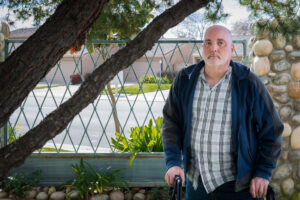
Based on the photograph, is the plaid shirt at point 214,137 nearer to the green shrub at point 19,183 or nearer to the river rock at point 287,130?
the river rock at point 287,130

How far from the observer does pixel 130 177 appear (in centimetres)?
334

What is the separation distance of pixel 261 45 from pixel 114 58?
220 centimetres

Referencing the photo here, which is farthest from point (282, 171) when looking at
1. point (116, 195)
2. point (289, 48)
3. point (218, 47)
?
point (218, 47)

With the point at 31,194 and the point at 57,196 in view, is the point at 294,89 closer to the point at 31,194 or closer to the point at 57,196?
the point at 57,196

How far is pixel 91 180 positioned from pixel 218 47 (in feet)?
7.54

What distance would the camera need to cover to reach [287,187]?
307 cm

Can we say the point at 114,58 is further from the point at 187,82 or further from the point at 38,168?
the point at 38,168

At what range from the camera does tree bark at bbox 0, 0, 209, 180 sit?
4.12 feet

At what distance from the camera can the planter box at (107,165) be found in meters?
3.32

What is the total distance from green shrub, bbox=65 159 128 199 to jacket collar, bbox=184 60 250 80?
1.93m

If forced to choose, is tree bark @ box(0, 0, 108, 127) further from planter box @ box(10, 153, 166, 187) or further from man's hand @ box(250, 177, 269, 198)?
planter box @ box(10, 153, 166, 187)

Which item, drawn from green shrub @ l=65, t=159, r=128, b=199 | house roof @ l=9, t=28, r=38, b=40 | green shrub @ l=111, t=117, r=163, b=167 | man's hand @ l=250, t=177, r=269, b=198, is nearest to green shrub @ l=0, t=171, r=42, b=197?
green shrub @ l=65, t=159, r=128, b=199

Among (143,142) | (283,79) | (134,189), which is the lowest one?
(134,189)

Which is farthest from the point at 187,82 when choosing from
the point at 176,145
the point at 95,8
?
the point at 95,8
